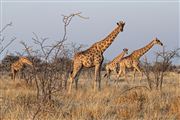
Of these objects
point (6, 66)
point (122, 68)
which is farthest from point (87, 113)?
point (6, 66)

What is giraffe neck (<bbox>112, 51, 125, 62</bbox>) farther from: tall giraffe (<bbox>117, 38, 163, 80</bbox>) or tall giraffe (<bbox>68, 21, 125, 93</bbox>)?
tall giraffe (<bbox>68, 21, 125, 93</bbox>)

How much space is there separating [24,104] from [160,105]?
7.94ft

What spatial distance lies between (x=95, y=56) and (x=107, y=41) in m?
0.67

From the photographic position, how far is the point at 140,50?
1880cm

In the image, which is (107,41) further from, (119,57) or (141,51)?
(119,57)

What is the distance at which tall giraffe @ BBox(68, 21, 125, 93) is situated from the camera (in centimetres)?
1360

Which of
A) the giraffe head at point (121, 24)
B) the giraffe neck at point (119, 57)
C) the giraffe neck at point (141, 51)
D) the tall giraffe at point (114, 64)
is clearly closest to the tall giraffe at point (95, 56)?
the giraffe head at point (121, 24)

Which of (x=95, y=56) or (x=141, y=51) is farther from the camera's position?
(x=141, y=51)

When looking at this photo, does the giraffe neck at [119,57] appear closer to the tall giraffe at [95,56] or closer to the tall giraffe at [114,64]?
the tall giraffe at [114,64]

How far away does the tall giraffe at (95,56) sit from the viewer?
13602 mm

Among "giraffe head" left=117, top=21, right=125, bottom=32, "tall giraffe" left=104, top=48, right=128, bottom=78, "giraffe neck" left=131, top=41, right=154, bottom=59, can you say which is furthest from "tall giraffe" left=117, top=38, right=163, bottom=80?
"giraffe head" left=117, top=21, right=125, bottom=32

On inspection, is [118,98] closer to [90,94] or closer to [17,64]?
[90,94]

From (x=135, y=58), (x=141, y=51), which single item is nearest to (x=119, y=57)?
(x=135, y=58)

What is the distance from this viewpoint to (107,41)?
A: 1403 centimetres
